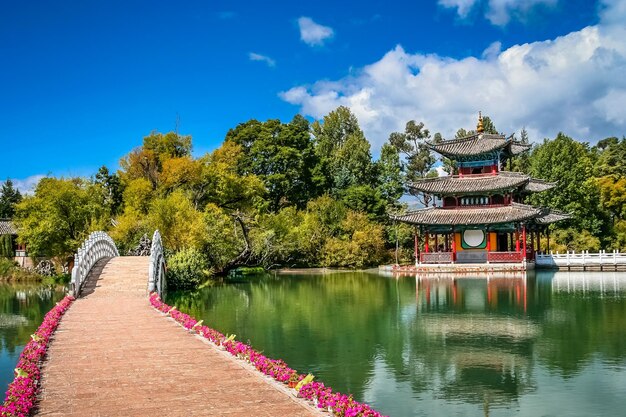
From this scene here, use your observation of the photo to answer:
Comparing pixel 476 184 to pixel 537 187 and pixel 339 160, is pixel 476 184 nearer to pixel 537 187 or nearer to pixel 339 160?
pixel 537 187

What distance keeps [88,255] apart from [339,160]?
39712mm

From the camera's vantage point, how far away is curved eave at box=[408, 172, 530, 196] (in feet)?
134

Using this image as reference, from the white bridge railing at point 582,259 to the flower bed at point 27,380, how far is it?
3460 centimetres

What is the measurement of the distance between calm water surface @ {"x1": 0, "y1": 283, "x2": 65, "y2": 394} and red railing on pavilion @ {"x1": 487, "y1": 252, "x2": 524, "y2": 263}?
85.6 feet

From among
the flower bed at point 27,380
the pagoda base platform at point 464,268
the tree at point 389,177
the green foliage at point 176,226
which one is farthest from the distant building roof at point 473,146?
the flower bed at point 27,380

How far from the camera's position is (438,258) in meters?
41.7

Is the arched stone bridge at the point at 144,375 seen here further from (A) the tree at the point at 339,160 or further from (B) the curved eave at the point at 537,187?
(A) the tree at the point at 339,160

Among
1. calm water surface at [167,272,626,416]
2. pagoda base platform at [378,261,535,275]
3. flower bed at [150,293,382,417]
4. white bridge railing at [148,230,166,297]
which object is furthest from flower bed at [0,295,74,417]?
pagoda base platform at [378,261,535,275]

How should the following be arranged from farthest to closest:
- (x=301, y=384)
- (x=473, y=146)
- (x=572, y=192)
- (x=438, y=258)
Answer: (x=572, y=192) → (x=473, y=146) → (x=438, y=258) → (x=301, y=384)

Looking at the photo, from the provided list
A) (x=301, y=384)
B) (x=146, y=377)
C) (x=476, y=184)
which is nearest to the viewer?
(x=301, y=384)

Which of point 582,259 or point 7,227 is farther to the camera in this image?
point 7,227

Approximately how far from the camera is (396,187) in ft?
185

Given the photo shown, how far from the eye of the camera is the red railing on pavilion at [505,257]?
129 feet

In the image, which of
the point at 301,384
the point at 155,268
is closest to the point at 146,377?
the point at 301,384
